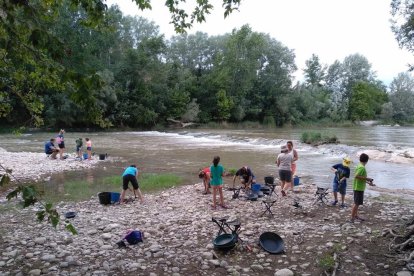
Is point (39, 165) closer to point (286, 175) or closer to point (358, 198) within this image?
point (286, 175)

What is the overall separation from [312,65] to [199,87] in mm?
46904

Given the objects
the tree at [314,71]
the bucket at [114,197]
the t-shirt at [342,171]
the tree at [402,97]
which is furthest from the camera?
the tree at [314,71]

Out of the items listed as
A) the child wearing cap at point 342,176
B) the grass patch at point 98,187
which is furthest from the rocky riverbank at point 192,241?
the grass patch at point 98,187

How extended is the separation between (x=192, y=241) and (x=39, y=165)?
46.3ft

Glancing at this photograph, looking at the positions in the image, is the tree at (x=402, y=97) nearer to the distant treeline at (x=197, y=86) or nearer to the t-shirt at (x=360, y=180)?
the distant treeline at (x=197, y=86)

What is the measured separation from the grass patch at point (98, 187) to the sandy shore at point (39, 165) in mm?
2532

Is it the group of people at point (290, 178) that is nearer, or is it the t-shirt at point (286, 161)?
the group of people at point (290, 178)

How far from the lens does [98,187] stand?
14125 mm

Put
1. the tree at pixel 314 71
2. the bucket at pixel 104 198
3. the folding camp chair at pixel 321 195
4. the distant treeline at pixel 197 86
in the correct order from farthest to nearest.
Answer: the tree at pixel 314 71
the distant treeline at pixel 197 86
the bucket at pixel 104 198
the folding camp chair at pixel 321 195

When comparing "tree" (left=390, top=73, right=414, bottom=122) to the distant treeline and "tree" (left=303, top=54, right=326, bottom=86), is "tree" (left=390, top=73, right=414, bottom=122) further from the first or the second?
"tree" (left=303, top=54, right=326, bottom=86)

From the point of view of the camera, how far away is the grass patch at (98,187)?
12430mm

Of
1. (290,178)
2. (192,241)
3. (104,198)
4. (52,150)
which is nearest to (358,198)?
(290,178)

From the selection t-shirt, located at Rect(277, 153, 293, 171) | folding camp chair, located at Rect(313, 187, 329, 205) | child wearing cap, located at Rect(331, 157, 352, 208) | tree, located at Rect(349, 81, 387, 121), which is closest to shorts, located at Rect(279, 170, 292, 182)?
t-shirt, located at Rect(277, 153, 293, 171)

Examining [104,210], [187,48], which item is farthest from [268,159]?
[187,48]
